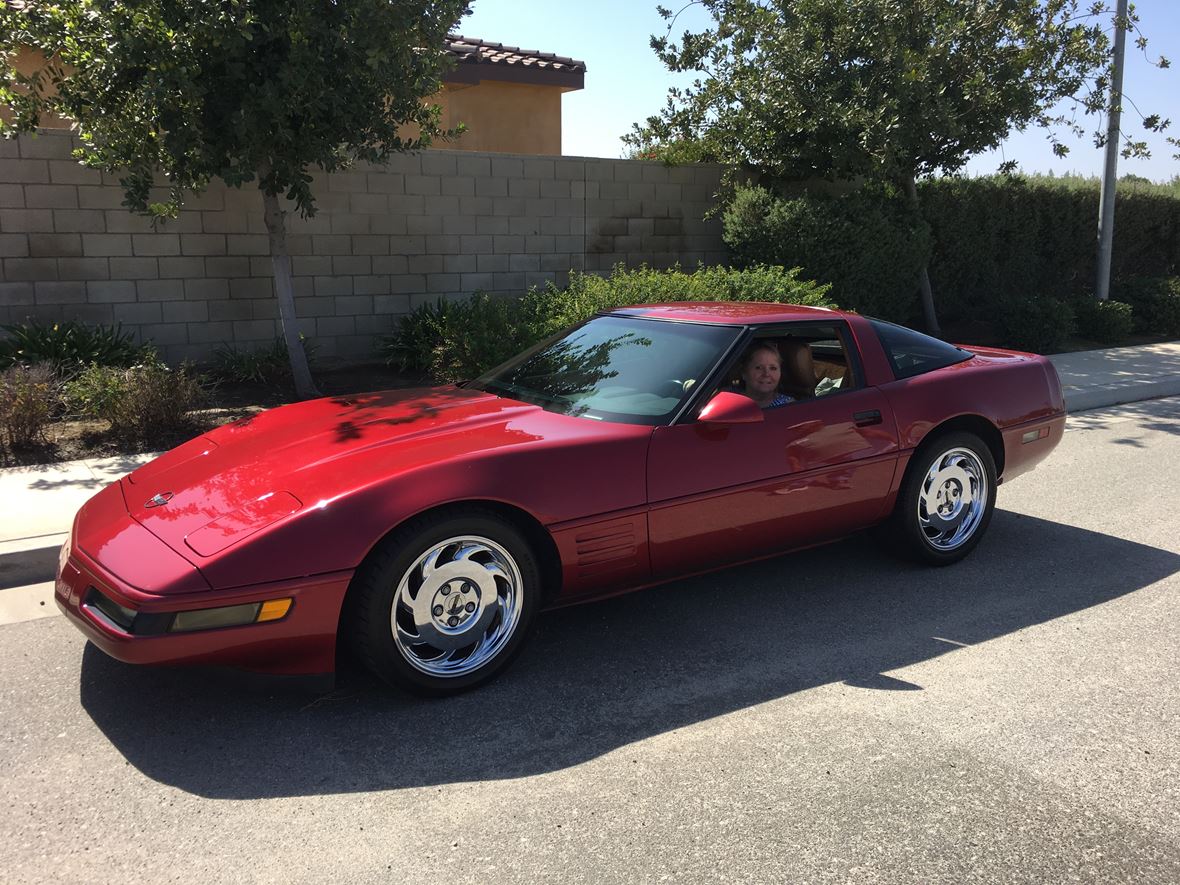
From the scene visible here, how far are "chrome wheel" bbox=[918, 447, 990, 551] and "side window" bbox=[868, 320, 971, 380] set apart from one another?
0.47 meters

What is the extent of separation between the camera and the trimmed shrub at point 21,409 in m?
6.59

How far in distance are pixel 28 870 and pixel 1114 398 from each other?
10787mm

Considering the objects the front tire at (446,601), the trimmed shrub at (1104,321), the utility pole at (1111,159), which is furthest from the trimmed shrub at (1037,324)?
the front tire at (446,601)

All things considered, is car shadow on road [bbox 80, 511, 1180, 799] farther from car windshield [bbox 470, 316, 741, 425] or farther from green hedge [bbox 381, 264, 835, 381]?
green hedge [bbox 381, 264, 835, 381]

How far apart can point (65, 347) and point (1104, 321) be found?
13781mm

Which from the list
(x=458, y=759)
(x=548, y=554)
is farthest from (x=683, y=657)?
(x=458, y=759)

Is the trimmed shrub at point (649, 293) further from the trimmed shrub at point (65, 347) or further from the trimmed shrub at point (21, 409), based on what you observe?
the trimmed shrub at point (21, 409)

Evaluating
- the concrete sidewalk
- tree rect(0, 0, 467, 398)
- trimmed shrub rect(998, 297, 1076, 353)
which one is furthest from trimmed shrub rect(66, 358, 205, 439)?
trimmed shrub rect(998, 297, 1076, 353)

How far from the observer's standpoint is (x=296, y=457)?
3.79 meters

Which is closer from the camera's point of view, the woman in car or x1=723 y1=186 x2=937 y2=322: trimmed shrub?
the woman in car

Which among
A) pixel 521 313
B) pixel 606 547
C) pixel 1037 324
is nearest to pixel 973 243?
pixel 1037 324

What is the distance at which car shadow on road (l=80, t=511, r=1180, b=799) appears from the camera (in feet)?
10.4

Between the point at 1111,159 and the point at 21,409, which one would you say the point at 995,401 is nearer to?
the point at 21,409

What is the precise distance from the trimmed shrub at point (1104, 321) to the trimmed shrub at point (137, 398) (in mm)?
12861
